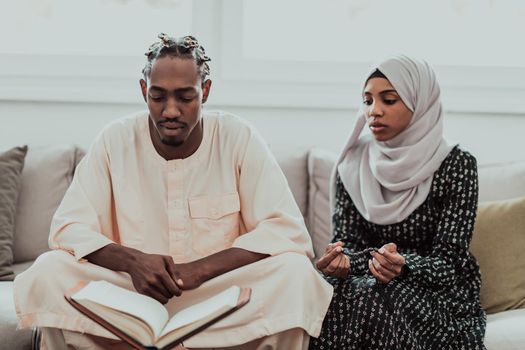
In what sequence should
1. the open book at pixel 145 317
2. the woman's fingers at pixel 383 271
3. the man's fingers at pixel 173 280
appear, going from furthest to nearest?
the woman's fingers at pixel 383 271 → the man's fingers at pixel 173 280 → the open book at pixel 145 317

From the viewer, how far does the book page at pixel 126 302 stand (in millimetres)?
1854

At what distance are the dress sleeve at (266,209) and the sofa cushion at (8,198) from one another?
91 centimetres

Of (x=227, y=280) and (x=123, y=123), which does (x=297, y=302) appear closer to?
(x=227, y=280)

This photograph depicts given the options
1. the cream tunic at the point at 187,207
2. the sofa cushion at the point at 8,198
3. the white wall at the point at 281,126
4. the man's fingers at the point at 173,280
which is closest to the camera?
Result: the man's fingers at the point at 173,280

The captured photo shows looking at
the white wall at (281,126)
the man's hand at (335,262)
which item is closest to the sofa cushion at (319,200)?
the white wall at (281,126)

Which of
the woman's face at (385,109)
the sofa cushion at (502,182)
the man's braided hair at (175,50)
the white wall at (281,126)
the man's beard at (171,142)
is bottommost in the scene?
the sofa cushion at (502,182)

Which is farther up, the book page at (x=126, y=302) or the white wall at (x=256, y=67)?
the white wall at (x=256, y=67)

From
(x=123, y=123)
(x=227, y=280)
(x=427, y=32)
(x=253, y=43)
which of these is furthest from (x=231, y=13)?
(x=227, y=280)

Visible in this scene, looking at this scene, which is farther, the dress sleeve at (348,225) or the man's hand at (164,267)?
the dress sleeve at (348,225)

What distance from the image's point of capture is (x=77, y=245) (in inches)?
92.1

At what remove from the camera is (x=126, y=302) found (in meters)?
1.91

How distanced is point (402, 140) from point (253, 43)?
1140 mm

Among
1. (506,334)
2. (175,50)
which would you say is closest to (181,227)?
(175,50)

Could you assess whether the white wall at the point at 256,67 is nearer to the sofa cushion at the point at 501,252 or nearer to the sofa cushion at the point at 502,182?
the sofa cushion at the point at 502,182
